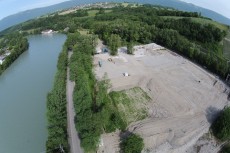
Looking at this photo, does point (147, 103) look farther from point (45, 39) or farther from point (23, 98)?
point (45, 39)

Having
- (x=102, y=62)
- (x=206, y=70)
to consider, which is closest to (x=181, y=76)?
(x=206, y=70)

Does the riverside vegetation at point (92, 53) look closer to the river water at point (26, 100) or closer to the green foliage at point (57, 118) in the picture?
the green foliage at point (57, 118)

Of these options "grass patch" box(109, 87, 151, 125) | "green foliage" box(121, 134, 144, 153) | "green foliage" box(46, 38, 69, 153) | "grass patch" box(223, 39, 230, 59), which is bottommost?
"grass patch" box(223, 39, 230, 59)

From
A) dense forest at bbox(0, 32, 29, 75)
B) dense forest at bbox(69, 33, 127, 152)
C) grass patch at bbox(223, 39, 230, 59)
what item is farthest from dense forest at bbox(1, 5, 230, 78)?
dense forest at bbox(69, 33, 127, 152)

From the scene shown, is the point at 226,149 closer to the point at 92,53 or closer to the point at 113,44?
the point at 113,44

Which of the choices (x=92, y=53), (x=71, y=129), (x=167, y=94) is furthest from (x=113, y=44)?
(x=71, y=129)

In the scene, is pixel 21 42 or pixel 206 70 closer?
pixel 206 70

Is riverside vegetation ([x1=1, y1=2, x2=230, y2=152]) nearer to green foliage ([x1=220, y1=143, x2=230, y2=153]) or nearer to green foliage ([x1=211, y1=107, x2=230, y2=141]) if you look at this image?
green foliage ([x1=211, y1=107, x2=230, y2=141])
